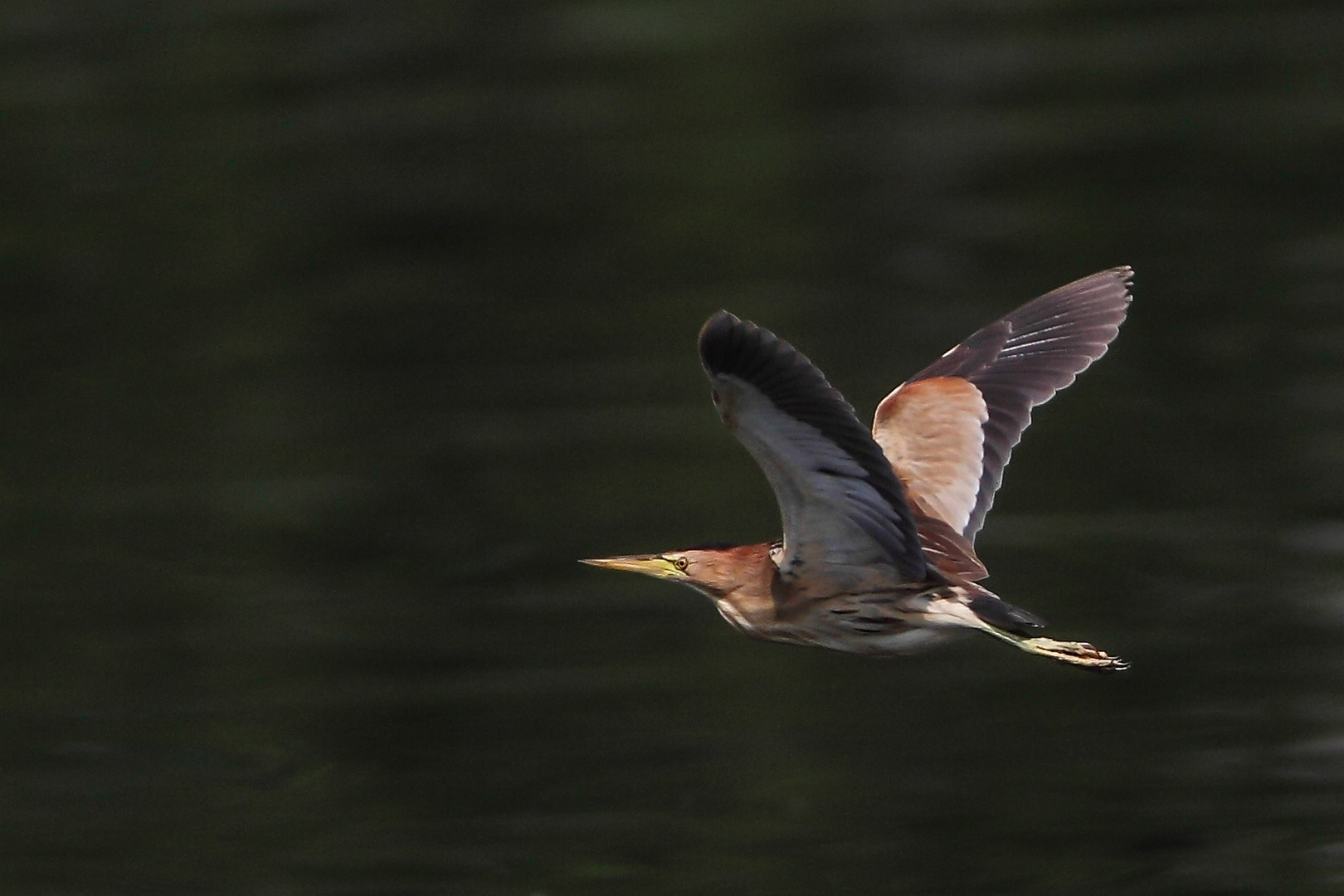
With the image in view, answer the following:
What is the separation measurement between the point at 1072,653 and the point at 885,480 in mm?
631

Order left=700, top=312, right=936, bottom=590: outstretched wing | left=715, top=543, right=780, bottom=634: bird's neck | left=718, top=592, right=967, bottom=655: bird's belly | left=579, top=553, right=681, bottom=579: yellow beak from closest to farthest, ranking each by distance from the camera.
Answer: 1. left=700, top=312, right=936, bottom=590: outstretched wing
2. left=718, top=592, right=967, bottom=655: bird's belly
3. left=715, top=543, right=780, bottom=634: bird's neck
4. left=579, top=553, right=681, bottom=579: yellow beak

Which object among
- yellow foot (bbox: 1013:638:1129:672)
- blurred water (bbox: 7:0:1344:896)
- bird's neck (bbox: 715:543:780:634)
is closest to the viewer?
yellow foot (bbox: 1013:638:1129:672)

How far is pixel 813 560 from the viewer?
5.29 m

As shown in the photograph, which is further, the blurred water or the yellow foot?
the blurred water

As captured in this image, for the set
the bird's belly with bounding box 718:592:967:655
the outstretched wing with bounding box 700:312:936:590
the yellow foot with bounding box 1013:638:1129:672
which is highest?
the outstretched wing with bounding box 700:312:936:590

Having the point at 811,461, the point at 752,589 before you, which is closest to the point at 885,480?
the point at 811,461

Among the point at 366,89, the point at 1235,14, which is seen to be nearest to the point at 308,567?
the point at 366,89

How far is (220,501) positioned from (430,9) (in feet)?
25.6

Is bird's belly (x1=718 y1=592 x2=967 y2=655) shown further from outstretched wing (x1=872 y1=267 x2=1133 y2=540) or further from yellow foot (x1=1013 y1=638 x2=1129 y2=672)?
outstretched wing (x1=872 y1=267 x2=1133 y2=540)

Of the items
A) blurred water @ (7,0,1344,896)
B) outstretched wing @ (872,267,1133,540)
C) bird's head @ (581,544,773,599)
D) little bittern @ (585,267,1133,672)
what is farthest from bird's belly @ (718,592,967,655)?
blurred water @ (7,0,1344,896)

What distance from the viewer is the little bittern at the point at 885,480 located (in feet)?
15.4

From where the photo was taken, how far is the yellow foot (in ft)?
16.8

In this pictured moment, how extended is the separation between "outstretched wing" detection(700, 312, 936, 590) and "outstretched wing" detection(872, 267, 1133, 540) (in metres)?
0.58

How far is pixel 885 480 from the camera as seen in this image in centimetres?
489
